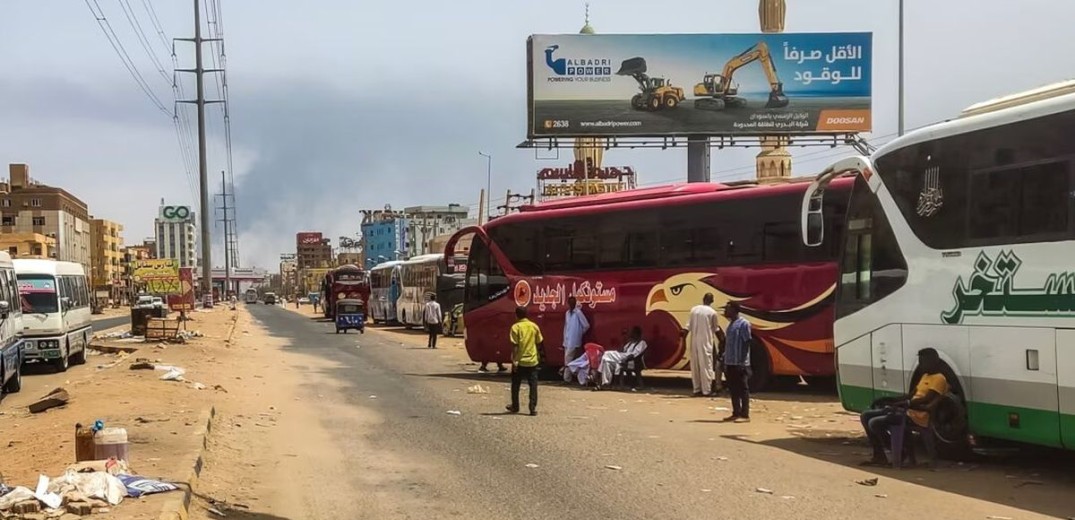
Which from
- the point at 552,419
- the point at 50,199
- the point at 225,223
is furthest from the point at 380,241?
the point at 552,419

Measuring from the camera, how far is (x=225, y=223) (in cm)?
11200

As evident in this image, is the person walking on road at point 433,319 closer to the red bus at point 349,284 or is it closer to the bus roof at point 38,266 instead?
the bus roof at point 38,266

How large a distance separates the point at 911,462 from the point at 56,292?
65.9 ft

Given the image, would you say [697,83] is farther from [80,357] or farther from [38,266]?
[38,266]

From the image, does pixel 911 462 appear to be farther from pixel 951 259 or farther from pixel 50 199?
pixel 50 199

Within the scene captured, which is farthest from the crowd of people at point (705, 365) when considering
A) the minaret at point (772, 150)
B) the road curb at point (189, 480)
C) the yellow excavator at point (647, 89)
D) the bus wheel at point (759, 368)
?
the minaret at point (772, 150)

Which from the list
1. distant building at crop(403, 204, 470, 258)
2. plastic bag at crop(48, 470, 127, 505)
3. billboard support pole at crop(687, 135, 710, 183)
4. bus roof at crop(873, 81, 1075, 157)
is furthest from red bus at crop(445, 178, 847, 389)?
distant building at crop(403, 204, 470, 258)

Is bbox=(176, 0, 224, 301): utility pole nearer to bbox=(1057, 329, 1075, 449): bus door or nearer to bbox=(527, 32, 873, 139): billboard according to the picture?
bbox=(527, 32, 873, 139): billboard

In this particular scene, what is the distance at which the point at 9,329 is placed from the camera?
59.5 feet

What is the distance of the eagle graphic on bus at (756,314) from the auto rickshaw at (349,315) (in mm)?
30390

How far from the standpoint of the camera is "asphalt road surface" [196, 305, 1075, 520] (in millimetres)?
8445

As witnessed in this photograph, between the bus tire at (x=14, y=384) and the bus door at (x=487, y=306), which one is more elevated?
the bus door at (x=487, y=306)

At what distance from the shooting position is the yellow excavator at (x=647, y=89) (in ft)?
132

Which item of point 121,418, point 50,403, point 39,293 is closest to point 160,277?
point 39,293
